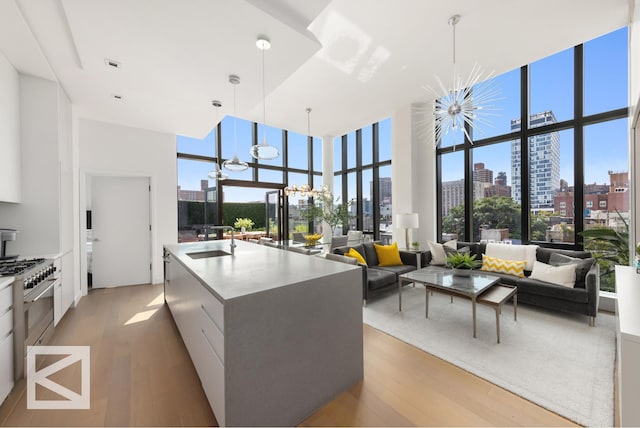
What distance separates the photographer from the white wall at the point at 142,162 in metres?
4.26

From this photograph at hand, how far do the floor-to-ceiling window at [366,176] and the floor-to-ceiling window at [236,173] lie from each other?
850mm

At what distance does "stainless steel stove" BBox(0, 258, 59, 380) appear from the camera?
76.3 inches

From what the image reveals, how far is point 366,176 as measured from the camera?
7.01 meters

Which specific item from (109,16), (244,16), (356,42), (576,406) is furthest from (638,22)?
(109,16)

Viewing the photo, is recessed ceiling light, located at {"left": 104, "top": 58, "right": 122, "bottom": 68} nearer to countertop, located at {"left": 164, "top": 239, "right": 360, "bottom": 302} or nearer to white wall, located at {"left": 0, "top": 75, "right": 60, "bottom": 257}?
white wall, located at {"left": 0, "top": 75, "right": 60, "bottom": 257}

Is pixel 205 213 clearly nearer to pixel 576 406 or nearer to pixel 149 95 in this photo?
pixel 149 95

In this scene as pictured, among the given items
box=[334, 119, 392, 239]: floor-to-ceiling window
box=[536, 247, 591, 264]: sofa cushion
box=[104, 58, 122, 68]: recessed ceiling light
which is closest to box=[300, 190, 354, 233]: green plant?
box=[334, 119, 392, 239]: floor-to-ceiling window

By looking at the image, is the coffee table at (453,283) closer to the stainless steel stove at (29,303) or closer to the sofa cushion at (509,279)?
the sofa cushion at (509,279)

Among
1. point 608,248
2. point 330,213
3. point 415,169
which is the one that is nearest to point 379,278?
point 415,169

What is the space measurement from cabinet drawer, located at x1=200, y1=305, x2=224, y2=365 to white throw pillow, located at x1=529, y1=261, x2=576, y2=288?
3865mm

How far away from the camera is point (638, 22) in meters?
2.39

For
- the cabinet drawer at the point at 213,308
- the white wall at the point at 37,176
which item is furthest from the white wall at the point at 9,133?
the cabinet drawer at the point at 213,308

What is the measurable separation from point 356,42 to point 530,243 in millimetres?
4175

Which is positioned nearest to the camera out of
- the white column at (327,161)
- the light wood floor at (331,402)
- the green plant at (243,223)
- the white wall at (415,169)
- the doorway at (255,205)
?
the light wood floor at (331,402)
